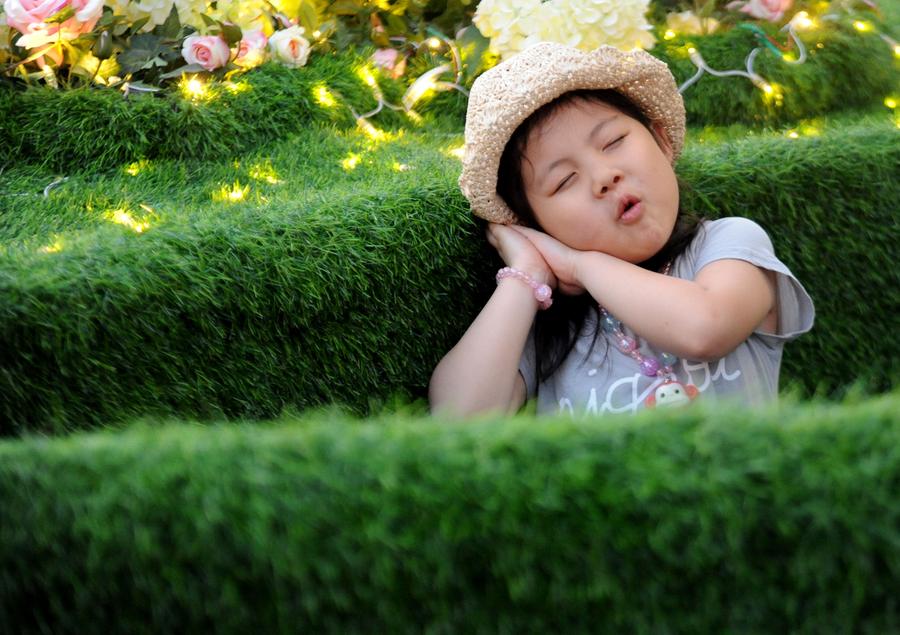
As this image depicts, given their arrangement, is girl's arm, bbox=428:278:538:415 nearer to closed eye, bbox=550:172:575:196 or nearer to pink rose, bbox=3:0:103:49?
closed eye, bbox=550:172:575:196

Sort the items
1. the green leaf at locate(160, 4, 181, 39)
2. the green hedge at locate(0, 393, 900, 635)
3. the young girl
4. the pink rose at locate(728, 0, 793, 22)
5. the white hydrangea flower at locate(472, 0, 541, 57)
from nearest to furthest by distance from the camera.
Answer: the green hedge at locate(0, 393, 900, 635) < the young girl < the white hydrangea flower at locate(472, 0, 541, 57) < the green leaf at locate(160, 4, 181, 39) < the pink rose at locate(728, 0, 793, 22)

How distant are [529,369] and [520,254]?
0.70ft

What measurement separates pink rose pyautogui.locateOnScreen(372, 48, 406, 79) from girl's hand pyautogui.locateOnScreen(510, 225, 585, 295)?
1.14 meters

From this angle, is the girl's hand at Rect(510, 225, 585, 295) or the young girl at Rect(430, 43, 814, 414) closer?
the young girl at Rect(430, 43, 814, 414)

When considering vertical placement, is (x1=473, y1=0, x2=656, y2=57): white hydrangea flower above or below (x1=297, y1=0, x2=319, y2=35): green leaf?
above

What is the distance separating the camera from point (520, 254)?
1688 mm

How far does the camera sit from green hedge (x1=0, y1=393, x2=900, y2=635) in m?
0.75

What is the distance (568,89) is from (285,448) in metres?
0.98

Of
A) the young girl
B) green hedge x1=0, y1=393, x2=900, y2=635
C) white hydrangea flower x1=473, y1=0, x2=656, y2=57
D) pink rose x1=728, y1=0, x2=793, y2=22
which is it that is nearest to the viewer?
green hedge x1=0, y1=393, x2=900, y2=635

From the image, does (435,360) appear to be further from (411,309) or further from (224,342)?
(224,342)

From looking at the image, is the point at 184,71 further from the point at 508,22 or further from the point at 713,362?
the point at 713,362

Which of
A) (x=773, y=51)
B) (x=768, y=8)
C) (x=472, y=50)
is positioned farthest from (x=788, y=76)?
(x=472, y=50)

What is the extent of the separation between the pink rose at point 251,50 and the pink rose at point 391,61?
1.07 feet

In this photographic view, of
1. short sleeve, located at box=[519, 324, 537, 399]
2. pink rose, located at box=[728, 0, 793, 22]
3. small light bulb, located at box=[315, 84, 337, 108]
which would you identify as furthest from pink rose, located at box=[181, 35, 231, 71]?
pink rose, located at box=[728, 0, 793, 22]
